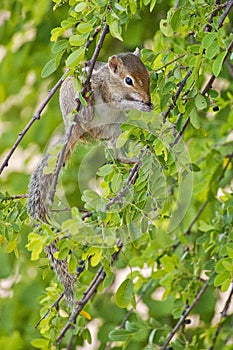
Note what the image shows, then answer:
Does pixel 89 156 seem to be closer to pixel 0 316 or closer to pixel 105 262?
pixel 105 262

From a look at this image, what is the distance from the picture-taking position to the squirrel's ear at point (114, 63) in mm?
1202

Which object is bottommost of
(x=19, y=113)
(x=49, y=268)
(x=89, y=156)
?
(x=19, y=113)

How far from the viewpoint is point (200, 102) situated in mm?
1129

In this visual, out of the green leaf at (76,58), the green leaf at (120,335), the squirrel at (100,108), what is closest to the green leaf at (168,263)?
the green leaf at (120,335)

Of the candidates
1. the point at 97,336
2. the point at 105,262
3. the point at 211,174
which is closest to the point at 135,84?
the point at 105,262

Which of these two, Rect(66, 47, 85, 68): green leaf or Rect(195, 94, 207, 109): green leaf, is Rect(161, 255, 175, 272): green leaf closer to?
Rect(195, 94, 207, 109): green leaf

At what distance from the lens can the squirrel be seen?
112cm

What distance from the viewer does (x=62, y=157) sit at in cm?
105

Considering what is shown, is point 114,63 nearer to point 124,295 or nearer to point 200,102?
point 200,102

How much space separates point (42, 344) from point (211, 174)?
49 cm

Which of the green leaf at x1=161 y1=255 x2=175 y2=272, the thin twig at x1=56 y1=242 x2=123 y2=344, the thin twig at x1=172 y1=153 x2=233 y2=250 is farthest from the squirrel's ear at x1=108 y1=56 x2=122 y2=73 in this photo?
the thin twig at x1=172 y1=153 x2=233 y2=250

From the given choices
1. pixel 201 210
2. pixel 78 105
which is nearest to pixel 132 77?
pixel 78 105

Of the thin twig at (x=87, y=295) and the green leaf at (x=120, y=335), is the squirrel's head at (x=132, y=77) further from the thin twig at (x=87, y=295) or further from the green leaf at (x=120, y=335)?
the green leaf at (x=120, y=335)

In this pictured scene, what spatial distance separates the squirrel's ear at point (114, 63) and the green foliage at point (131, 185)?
1.7 inches
